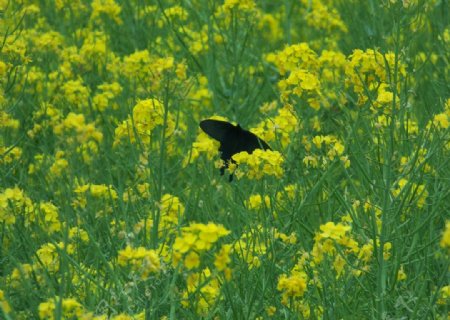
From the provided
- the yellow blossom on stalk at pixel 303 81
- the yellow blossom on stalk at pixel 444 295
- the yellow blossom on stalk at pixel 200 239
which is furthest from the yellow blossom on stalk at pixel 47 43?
the yellow blossom on stalk at pixel 200 239

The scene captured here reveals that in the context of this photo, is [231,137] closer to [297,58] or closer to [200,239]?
[297,58]

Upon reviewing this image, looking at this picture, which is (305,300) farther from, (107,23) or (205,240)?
(107,23)

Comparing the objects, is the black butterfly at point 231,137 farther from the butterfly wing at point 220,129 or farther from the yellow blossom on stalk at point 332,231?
the yellow blossom on stalk at point 332,231

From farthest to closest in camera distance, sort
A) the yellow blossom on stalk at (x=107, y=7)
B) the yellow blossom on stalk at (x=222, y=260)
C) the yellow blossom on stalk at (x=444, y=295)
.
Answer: the yellow blossom on stalk at (x=107, y=7), the yellow blossom on stalk at (x=444, y=295), the yellow blossom on stalk at (x=222, y=260)

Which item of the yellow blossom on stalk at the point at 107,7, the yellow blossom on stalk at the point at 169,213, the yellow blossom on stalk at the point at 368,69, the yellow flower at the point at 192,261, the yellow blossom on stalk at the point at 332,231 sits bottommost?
the yellow blossom on stalk at the point at 169,213

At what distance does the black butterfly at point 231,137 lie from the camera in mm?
3217

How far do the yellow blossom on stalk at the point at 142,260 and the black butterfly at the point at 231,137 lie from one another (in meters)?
0.82

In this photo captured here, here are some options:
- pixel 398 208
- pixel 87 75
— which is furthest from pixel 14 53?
pixel 398 208

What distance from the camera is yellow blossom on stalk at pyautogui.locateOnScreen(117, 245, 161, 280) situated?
2.38m

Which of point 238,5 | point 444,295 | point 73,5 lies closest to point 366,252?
point 444,295

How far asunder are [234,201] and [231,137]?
240mm

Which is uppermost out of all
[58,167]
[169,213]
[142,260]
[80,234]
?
[58,167]

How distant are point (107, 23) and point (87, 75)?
94 cm

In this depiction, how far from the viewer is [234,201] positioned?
3332 millimetres
